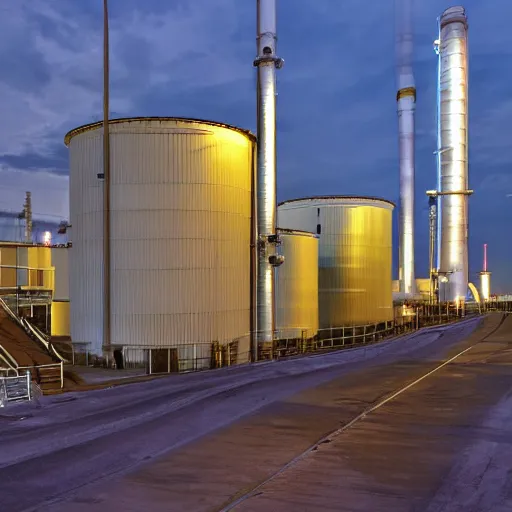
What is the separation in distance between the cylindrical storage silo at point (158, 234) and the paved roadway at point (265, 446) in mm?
4673

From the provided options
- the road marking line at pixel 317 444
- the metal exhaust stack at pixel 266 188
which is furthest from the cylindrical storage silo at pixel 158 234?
the road marking line at pixel 317 444

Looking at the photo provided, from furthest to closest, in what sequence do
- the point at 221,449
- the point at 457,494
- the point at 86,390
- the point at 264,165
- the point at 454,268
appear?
the point at 454,268, the point at 264,165, the point at 86,390, the point at 221,449, the point at 457,494

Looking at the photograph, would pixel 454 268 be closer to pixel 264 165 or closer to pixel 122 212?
pixel 264 165

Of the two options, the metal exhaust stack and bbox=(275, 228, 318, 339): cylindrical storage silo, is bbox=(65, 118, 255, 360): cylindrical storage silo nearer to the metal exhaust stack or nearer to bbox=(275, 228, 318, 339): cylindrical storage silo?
the metal exhaust stack

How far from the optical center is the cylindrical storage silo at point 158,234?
Result: 22.6 m

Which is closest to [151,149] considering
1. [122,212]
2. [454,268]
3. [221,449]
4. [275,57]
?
[122,212]

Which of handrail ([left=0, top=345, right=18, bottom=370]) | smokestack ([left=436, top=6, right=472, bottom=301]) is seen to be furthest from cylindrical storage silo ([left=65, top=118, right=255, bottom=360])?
smokestack ([left=436, top=6, right=472, bottom=301])

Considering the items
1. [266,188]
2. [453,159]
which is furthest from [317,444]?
[453,159]

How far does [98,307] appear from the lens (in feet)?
76.2

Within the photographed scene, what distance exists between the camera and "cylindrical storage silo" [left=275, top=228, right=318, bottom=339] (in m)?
31.3

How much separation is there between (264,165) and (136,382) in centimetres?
1190

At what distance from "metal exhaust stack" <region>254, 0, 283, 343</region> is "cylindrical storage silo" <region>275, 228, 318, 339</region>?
4.59 metres

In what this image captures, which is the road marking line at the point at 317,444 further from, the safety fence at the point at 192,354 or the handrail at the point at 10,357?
the handrail at the point at 10,357

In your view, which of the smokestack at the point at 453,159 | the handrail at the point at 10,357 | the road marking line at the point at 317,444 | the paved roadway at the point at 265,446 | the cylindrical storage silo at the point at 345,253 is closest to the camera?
the road marking line at the point at 317,444
